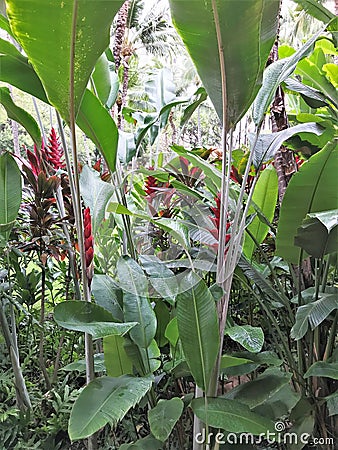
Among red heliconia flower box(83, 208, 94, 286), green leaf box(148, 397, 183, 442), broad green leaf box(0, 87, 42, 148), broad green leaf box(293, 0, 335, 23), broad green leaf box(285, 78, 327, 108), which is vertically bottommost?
green leaf box(148, 397, 183, 442)

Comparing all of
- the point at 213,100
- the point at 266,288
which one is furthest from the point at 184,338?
the point at 213,100

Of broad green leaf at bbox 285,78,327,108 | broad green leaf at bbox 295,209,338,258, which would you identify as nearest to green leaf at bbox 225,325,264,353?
broad green leaf at bbox 295,209,338,258

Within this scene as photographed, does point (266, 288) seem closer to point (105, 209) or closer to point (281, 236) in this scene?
point (281, 236)

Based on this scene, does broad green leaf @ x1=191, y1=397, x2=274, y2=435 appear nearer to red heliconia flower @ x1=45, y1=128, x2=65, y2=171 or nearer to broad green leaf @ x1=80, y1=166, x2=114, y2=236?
broad green leaf @ x1=80, y1=166, x2=114, y2=236

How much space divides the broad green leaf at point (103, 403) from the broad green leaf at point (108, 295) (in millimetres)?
135

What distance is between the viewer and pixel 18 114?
729mm

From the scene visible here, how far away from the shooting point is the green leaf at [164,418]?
555 millimetres

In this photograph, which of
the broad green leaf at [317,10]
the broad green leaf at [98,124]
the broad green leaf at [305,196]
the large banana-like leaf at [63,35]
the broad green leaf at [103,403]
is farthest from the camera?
the broad green leaf at [317,10]

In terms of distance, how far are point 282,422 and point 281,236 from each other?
36cm

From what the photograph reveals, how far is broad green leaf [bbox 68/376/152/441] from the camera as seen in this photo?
50 centimetres

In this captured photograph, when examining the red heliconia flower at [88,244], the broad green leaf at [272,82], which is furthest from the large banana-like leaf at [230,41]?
the red heliconia flower at [88,244]

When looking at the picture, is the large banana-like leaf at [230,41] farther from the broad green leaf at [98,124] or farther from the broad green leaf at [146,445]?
the broad green leaf at [146,445]

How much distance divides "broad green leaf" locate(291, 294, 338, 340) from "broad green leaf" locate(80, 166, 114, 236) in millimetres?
398

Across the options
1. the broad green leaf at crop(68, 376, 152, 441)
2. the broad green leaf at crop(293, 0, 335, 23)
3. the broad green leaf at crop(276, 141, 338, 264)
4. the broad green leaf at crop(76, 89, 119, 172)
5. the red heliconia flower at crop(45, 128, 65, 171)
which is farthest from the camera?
the red heliconia flower at crop(45, 128, 65, 171)
